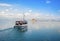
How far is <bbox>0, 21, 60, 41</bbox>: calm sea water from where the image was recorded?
1837mm

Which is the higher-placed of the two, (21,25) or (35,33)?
(21,25)

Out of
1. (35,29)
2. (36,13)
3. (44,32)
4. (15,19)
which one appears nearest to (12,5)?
(15,19)

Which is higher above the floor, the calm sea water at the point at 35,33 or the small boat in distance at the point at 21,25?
the small boat in distance at the point at 21,25

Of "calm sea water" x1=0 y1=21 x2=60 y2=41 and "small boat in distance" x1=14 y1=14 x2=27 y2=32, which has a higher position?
"small boat in distance" x1=14 y1=14 x2=27 y2=32

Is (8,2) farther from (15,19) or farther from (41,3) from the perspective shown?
(41,3)

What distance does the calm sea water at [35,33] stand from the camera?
1.84 meters

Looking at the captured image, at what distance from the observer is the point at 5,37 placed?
6.03 feet

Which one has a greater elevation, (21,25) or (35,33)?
(21,25)

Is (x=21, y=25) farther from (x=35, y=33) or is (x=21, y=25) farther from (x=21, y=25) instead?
(x=35, y=33)

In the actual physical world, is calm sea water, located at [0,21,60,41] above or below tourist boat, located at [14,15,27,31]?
below

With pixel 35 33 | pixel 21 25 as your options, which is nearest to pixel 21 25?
pixel 21 25

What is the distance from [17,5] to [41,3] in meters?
0.40

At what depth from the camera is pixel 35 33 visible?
73.6 inches

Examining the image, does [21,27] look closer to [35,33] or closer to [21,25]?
[21,25]
